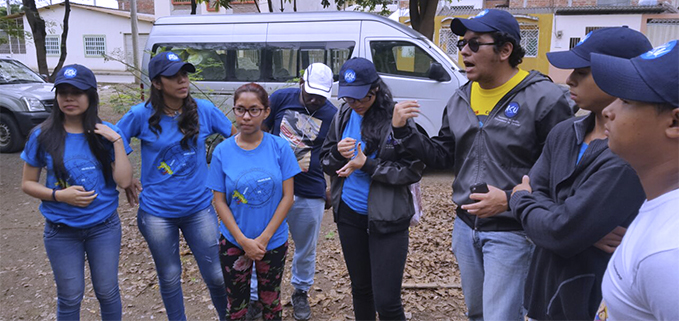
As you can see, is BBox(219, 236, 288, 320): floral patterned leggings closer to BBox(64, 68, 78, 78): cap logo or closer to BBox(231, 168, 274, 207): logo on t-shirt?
BBox(231, 168, 274, 207): logo on t-shirt

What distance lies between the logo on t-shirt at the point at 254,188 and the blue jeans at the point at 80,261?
82cm

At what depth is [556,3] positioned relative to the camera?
29047 millimetres

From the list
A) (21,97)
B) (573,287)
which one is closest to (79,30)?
(21,97)

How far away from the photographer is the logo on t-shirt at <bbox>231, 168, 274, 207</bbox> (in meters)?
2.83

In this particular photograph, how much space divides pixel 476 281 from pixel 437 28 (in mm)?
24994

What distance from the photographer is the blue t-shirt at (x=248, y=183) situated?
9.33ft

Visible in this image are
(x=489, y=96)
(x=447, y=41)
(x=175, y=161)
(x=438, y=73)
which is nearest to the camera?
(x=489, y=96)

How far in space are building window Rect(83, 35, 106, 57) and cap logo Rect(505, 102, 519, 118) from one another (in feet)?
106

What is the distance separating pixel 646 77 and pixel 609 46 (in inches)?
29.7

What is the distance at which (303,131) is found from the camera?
11.6ft

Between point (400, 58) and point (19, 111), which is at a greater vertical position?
point (400, 58)

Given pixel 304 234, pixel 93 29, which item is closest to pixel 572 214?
pixel 304 234

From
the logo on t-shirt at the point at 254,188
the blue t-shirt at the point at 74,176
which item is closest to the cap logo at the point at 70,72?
the blue t-shirt at the point at 74,176

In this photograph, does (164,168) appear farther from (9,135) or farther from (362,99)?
(9,135)
